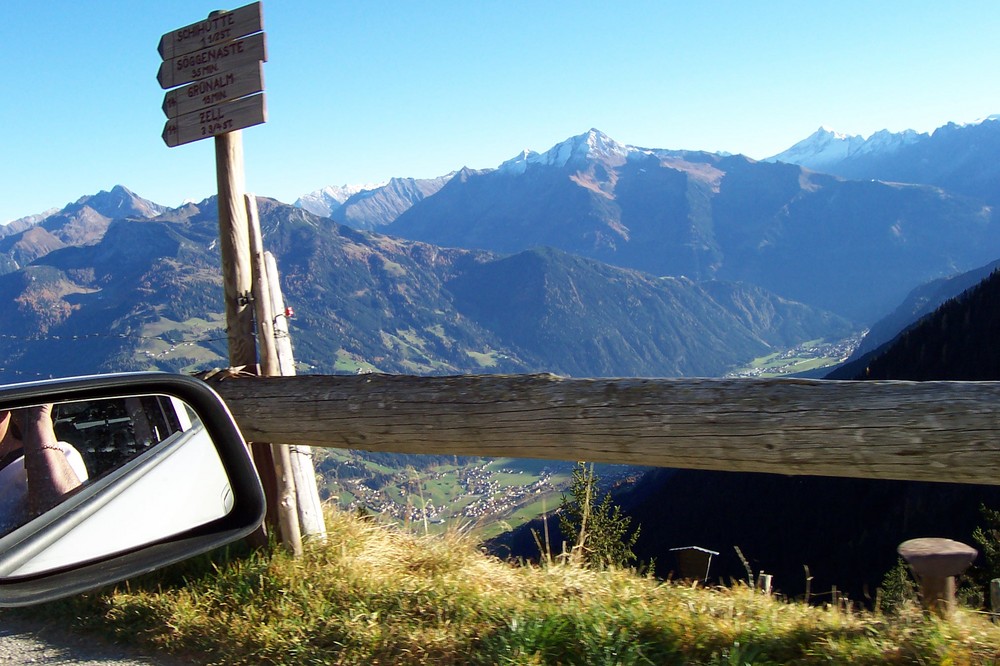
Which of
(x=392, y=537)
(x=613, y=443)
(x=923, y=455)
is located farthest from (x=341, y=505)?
(x=923, y=455)

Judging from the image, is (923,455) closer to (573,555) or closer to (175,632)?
(573,555)

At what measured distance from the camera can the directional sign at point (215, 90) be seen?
4.84 m

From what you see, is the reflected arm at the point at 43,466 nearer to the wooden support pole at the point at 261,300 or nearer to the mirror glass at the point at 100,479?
the mirror glass at the point at 100,479

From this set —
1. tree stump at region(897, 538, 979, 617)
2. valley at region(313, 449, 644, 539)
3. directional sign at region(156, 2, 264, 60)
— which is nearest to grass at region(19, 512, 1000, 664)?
tree stump at region(897, 538, 979, 617)

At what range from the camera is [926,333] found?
86.0 m

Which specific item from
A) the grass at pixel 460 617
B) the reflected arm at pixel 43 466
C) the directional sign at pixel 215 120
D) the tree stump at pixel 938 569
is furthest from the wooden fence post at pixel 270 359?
the tree stump at pixel 938 569

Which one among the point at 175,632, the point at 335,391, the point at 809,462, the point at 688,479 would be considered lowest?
the point at 688,479

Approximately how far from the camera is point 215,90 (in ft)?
16.4

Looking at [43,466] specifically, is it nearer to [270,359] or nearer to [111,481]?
[111,481]

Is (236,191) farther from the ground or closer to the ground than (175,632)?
farther from the ground

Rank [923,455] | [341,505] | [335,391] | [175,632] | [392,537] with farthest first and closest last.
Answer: [341,505]
[392,537]
[335,391]
[175,632]
[923,455]

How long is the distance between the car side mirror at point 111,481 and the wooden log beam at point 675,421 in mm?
1284

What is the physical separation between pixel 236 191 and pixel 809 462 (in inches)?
150

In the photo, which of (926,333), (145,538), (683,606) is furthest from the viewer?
(926,333)
